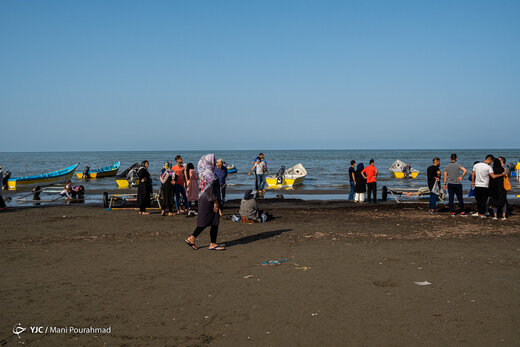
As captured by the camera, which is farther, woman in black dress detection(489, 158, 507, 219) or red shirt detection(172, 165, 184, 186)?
red shirt detection(172, 165, 184, 186)

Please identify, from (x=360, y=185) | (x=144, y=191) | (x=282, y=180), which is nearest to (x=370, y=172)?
(x=360, y=185)

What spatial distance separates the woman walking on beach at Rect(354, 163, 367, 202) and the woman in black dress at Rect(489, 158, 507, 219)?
17.8ft

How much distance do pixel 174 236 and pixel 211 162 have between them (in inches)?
106

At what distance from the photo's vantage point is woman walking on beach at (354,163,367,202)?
15723mm

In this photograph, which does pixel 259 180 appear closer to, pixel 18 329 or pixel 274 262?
pixel 274 262

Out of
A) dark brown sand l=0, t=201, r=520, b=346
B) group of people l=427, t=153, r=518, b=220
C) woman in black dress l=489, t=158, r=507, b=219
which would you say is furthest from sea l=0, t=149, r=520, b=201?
dark brown sand l=0, t=201, r=520, b=346

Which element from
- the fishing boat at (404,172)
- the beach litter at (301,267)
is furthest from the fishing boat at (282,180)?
the beach litter at (301,267)

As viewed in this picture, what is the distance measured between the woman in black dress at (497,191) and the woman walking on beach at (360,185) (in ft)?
17.8

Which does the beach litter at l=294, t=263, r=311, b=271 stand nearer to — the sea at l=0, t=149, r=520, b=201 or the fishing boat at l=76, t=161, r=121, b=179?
the sea at l=0, t=149, r=520, b=201

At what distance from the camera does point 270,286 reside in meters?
5.59

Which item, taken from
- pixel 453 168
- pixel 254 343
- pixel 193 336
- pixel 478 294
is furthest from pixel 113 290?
pixel 453 168

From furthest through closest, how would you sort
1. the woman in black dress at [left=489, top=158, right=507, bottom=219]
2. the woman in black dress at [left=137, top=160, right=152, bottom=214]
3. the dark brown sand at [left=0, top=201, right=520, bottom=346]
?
the woman in black dress at [left=137, top=160, right=152, bottom=214]
the woman in black dress at [left=489, top=158, right=507, bottom=219]
the dark brown sand at [left=0, top=201, right=520, bottom=346]

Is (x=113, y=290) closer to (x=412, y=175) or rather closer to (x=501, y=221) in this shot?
(x=501, y=221)

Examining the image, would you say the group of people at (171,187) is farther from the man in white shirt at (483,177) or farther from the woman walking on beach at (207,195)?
the man in white shirt at (483,177)
